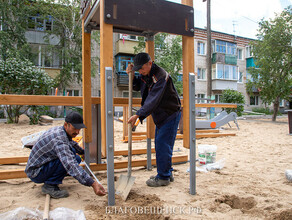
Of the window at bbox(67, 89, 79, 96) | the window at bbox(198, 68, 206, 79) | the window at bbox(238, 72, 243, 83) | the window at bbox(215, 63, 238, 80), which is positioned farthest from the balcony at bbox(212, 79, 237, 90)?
the window at bbox(67, 89, 79, 96)

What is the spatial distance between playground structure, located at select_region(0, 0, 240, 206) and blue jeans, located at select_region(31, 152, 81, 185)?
1.57ft

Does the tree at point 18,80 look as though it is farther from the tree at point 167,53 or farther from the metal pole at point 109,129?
the tree at point 167,53

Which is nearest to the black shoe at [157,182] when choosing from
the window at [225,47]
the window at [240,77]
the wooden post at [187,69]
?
the wooden post at [187,69]

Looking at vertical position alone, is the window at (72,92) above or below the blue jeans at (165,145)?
above

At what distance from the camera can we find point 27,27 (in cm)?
1670

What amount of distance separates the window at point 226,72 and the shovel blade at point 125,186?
23.1 metres

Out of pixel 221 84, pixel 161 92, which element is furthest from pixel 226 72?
pixel 161 92

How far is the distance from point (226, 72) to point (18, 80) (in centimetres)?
2098

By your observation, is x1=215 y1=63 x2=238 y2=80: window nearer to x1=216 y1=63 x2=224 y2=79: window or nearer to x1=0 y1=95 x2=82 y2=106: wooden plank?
x1=216 y1=63 x2=224 y2=79: window

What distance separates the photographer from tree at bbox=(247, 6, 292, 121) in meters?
13.5

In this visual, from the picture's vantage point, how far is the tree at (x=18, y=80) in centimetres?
919

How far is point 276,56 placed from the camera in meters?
13.7

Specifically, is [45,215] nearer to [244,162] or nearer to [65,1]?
[244,162]

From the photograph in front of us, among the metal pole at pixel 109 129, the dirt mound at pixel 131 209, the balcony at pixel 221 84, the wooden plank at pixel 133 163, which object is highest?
the balcony at pixel 221 84
